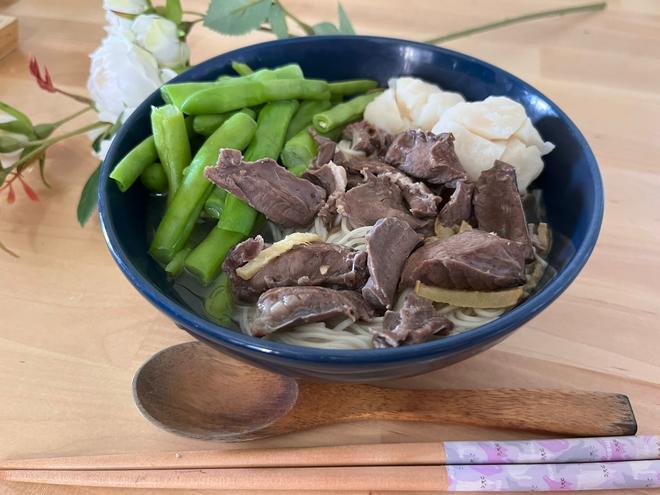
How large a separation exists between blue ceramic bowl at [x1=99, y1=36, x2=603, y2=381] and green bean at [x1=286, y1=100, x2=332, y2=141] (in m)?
0.16

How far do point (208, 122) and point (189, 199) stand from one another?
0.23 m

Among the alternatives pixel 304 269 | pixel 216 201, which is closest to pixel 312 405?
pixel 304 269

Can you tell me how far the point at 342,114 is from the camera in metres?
1.64

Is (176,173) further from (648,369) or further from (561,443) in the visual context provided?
(648,369)

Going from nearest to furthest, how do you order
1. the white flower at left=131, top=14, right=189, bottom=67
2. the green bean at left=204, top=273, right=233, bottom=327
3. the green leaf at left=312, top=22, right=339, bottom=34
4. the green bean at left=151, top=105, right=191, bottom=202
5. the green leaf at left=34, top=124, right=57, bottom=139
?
the green bean at left=204, top=273, right=233, bottom=327
the green bean at left=151, top=105, right=191, bottom=202
the white flower at left=131, top=14, right=189, bottom=67
the green leaf at left=34, top=124, right=57, bottom=139
the green leaf at left=312, top=22, right=339, bottom=34

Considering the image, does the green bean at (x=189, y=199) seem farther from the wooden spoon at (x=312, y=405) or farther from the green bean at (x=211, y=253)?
the wooden spoon at (x=312, y=405)

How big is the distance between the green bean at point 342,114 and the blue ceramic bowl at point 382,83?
14cm

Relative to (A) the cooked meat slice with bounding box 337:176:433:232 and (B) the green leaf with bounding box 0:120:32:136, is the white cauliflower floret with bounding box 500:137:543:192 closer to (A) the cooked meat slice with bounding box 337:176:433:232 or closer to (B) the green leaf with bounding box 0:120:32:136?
(A) the cooked meat slice with bounding box 337:176:433:232

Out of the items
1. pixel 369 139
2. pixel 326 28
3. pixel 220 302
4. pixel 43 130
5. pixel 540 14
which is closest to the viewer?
pixel 220 302

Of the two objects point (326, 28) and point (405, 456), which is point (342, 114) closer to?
point (326, 28)

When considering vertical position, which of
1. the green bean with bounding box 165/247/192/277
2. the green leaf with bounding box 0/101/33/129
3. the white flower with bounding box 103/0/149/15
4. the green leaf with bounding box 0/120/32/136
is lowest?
the green bean with bounding box 165/247/192/277

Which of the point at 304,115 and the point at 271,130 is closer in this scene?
the point at 271,130

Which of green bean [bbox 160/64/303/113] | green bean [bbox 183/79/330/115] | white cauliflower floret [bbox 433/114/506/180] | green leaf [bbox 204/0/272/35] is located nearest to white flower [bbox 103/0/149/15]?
green leaf [bbox 204/0/272/35]

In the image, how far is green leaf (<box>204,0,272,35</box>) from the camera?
1812 millimetres
